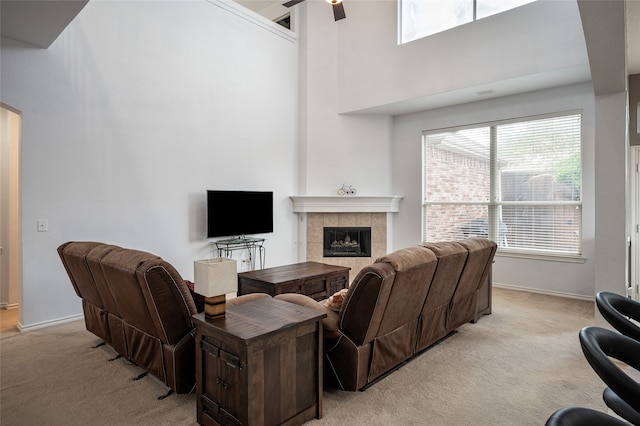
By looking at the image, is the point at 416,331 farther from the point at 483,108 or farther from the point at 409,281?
the point at 483,108

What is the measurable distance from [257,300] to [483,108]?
5.21 metres

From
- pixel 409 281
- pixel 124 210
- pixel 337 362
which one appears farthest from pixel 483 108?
pixel 124 210

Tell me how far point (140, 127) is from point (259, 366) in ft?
12.8

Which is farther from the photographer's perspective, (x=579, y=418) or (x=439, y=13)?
(x=439, y=13)

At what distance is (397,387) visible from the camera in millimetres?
2631

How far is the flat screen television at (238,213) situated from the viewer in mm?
5371

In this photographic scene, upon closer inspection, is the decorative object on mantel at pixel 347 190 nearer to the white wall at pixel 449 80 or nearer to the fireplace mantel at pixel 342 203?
the fireplace mantel at pixel 342 203

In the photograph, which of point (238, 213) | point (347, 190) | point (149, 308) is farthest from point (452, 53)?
point (149, 308)

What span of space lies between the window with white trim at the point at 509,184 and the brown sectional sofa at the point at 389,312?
295cm

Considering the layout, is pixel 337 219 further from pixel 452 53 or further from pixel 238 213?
pixel 452 53

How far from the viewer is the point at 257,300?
2.57 meters

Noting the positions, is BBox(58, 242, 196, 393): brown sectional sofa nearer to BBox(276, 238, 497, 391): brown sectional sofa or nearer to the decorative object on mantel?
BBox(276, 238, 497, 391): brown sectional sofa

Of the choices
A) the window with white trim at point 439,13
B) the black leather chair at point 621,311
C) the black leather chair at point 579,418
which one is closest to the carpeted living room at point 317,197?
the window with white trim at point 439,13

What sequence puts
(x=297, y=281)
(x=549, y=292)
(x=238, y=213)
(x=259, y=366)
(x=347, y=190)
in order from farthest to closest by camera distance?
(x=347, y=190), (x=238, y=213), (x=549, y=292), (x=297, y=281), (x=259, y=366)
